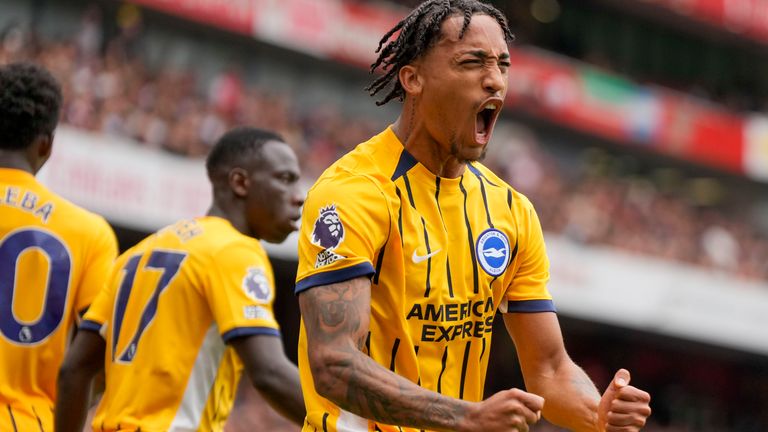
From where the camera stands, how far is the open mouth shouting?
439cm

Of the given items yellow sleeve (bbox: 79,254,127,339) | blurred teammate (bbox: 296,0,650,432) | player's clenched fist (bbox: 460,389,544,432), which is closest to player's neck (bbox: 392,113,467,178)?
blurred teammate (bbox: 296,0,650,432)

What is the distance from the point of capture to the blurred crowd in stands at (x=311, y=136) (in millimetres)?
16594

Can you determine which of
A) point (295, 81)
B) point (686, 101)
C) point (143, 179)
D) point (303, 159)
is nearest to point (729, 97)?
point (686, 101)

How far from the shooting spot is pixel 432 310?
4398 mm

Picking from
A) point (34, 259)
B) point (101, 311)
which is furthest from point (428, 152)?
point (34, 259)

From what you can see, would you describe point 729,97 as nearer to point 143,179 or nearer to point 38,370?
point 143,179

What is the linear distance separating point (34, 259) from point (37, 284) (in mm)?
110

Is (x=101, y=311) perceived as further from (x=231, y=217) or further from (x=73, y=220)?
(x=231, y=217)

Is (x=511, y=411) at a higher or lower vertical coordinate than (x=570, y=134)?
lower

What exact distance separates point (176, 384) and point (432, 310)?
1.64 m

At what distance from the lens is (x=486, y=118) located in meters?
4.48

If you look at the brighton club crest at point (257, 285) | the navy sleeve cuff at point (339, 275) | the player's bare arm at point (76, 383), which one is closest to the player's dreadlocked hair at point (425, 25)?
the navy sleeve cuff at point (339, 275)

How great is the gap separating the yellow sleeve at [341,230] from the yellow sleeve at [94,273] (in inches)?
75.7

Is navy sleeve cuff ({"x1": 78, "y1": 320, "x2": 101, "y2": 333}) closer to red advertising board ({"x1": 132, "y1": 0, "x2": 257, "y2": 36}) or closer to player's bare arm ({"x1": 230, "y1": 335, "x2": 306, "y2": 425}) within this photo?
player's bare arm ({"x1": 230, "y1": 335, "x2": 306, "y2": 425})
